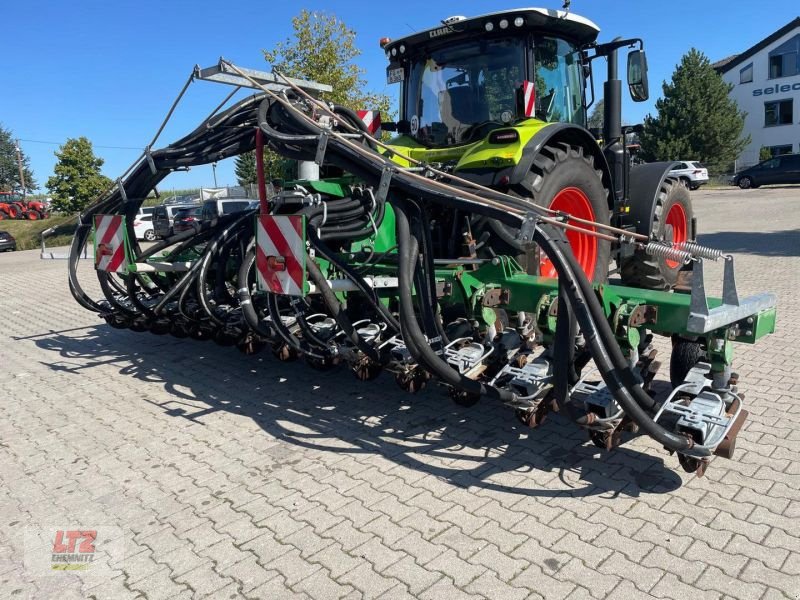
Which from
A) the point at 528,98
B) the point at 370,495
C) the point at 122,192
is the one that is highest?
the point at 528,98

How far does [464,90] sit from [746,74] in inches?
1494

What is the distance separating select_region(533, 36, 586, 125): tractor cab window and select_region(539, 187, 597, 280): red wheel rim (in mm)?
773

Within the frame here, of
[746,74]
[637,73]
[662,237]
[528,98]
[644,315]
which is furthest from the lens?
[746,74]

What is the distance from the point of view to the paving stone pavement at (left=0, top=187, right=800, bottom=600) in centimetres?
242

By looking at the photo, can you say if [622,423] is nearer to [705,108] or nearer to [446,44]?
[446,44]

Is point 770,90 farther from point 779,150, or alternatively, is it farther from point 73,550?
point 73,550

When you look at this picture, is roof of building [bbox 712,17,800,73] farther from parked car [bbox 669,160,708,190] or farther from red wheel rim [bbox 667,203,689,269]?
red wheel rim [bbox 667,203,689,269]

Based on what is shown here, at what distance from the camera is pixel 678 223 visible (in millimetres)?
6836

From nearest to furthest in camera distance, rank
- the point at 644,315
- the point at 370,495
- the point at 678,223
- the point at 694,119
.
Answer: the point at 370,495, the point at 644,315, the point at 678,223, the point at 694,119

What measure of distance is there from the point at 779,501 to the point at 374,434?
82.6 inches

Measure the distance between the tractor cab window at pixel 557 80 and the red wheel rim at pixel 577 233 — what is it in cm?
77

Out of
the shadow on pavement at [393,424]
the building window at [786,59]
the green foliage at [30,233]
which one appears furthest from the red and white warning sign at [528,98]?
the building window at [786,59]

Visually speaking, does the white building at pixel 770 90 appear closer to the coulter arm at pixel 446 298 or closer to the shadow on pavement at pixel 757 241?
the shadow on pavement at pixel 757 241

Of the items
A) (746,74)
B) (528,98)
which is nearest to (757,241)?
(528,98)
